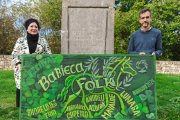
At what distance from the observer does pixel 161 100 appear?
8477 mm

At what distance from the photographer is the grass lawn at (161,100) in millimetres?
6625

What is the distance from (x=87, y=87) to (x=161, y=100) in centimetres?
424

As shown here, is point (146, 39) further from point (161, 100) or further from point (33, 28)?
point (161, 100)

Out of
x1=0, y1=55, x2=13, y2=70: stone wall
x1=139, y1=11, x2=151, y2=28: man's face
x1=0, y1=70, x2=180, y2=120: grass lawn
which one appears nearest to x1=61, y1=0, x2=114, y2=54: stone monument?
x1=0, y1=70, x2=180, y2=120: grass lawn

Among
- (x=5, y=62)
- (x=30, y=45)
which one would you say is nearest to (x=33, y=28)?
(x=30, y=45)

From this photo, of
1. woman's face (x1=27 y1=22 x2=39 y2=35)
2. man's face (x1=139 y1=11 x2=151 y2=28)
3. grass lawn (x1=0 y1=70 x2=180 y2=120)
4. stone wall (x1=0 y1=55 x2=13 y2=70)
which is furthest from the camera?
stone wall (x1=0 y1=55 x2=13 y2=70)

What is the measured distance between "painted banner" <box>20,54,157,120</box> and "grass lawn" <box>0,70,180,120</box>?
1.90 m

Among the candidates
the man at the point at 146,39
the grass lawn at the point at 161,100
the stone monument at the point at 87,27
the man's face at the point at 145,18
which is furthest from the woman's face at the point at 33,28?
the man's face at the point at 145,18

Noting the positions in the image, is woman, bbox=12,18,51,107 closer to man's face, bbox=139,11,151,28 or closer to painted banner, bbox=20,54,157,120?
painted banner, bbox=20,54,157,120

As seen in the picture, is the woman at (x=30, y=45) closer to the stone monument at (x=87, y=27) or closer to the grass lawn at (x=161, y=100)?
the stone monument at (x=87, y=27)

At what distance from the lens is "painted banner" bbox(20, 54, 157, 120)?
15.0 feet

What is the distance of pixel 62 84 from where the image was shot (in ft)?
15.1

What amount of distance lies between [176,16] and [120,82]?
23.6 metres

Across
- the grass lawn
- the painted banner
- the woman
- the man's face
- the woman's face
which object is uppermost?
the man's face
